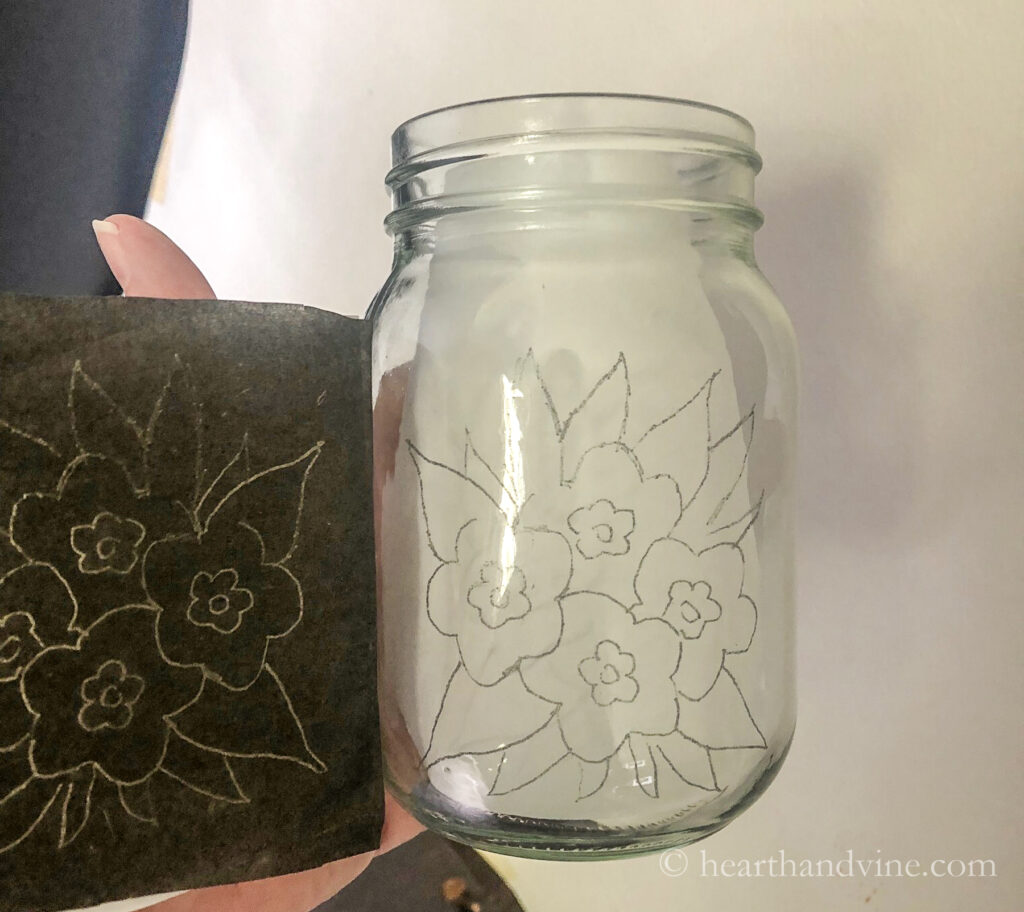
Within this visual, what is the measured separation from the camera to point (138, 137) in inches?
17.5

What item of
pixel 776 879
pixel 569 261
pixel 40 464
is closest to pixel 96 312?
pixel 40 464

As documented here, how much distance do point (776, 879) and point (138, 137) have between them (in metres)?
0.57

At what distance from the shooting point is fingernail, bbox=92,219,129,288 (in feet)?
1.41

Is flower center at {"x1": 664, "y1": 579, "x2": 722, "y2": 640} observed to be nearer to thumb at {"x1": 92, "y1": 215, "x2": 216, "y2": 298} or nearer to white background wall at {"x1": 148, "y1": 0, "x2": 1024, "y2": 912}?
white background wall at {"x1": 148, "y1": 0, "x2": 1024, "y2": 912}

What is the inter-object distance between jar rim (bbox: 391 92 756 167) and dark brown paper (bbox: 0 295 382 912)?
9cm

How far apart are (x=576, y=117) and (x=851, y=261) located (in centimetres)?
17

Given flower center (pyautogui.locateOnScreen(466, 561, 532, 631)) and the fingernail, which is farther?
the fingernail

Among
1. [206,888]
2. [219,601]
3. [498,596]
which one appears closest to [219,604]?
[219,601]

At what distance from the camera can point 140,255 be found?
43 cm

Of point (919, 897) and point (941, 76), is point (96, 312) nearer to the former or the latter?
point (941, 76)

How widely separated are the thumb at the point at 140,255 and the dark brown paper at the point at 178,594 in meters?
0.17

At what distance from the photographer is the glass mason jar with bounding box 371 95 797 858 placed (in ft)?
1.00

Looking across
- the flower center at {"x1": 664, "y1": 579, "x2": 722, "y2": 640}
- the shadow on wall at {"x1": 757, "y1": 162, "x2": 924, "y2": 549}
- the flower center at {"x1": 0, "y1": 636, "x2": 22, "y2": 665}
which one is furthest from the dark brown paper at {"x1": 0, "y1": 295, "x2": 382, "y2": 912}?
the shadow on wall at {"x1": 757, "y1": 162, "x2": 924, "y2": 549}

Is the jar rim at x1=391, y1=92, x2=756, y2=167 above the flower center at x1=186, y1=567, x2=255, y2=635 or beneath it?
above
